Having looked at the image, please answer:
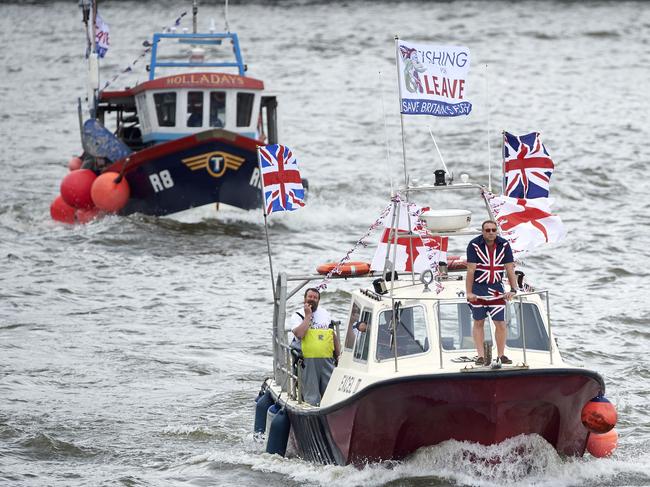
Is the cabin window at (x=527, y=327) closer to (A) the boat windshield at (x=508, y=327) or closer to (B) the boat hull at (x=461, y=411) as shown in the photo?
(A) the boat windshield at (x=508, y=327)

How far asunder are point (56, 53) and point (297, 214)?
29782 mm

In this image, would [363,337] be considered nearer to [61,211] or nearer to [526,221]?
[526,221]

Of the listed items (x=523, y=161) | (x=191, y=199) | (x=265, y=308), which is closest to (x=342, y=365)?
(x=523, y=161)

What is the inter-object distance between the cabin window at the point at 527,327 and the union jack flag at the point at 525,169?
2.20 meters

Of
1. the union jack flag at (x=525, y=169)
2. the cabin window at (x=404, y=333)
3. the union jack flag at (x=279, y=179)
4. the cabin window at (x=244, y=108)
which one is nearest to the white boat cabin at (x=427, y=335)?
the cabin window at (x=404, y=333)

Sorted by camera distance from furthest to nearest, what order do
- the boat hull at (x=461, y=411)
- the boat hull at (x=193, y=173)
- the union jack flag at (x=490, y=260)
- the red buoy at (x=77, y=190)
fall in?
Result: the red buoy at (x=77, y=190) < the boat hull at (x=193, y=173) < the union jack flag at (x=490, y=260) < the boat hull at (x=461, y=411)

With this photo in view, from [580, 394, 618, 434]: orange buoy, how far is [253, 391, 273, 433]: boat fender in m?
4.20

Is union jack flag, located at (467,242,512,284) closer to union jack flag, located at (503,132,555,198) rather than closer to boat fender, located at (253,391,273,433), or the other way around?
union jack flag, located at (503,132,555,198)

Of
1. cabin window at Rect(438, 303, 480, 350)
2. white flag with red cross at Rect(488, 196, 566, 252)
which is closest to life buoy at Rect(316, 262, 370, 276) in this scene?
cabin window at Rect(438, 303, 480, 350)

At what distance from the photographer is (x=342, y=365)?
14.7 m

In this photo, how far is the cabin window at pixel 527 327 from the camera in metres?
14.1

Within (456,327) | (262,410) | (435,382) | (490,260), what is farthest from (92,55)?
(435,382)

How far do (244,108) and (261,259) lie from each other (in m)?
6.33

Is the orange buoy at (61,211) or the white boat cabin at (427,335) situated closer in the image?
the white boat cabin at (427,335)
